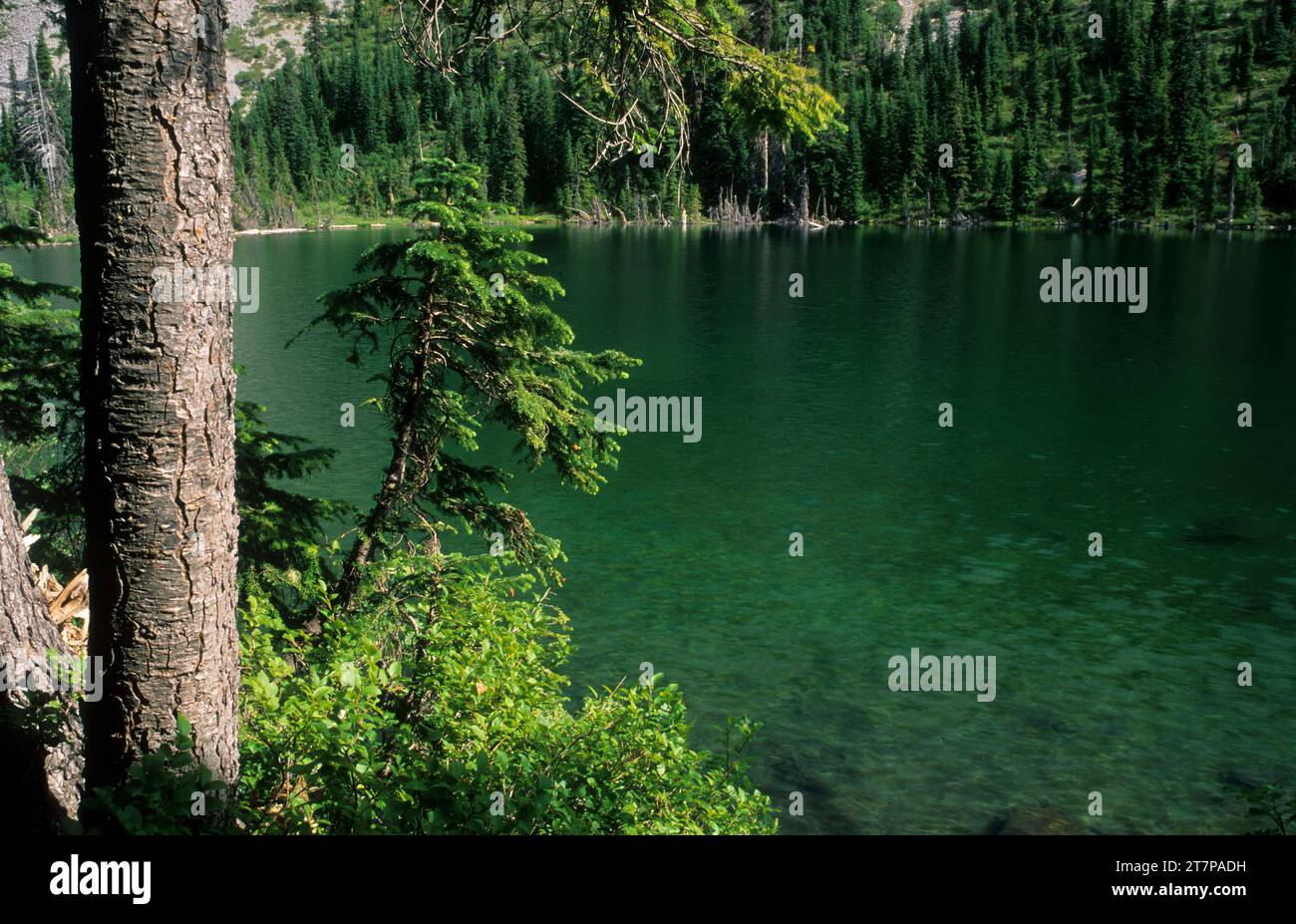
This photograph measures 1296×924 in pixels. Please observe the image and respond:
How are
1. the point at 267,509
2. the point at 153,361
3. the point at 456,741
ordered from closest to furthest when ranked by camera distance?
1. the point at 153,361
2. the point at 456,741
3. the point at 267,509

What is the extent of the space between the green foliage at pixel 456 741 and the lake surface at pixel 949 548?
6547 millimetres

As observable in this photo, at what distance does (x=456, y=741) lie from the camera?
6789mm

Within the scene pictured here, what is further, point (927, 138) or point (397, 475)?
point (927, 138)

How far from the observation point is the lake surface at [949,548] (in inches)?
589

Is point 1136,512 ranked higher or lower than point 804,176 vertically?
lower

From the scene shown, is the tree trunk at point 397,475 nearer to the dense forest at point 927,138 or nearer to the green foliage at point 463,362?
the green foliage at point 463,362

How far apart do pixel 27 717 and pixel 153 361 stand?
2358mm

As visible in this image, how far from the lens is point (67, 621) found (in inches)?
408

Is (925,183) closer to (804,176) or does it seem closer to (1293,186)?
(804,176)

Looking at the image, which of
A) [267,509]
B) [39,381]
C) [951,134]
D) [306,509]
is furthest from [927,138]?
[39,381]

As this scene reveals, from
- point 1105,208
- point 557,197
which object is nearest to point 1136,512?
point 1105,208

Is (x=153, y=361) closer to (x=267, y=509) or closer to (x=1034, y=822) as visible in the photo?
(x=267, y=509)

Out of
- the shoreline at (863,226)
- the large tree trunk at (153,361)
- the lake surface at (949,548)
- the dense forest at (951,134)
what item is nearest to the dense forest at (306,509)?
the large tree trunk at (153,361)
